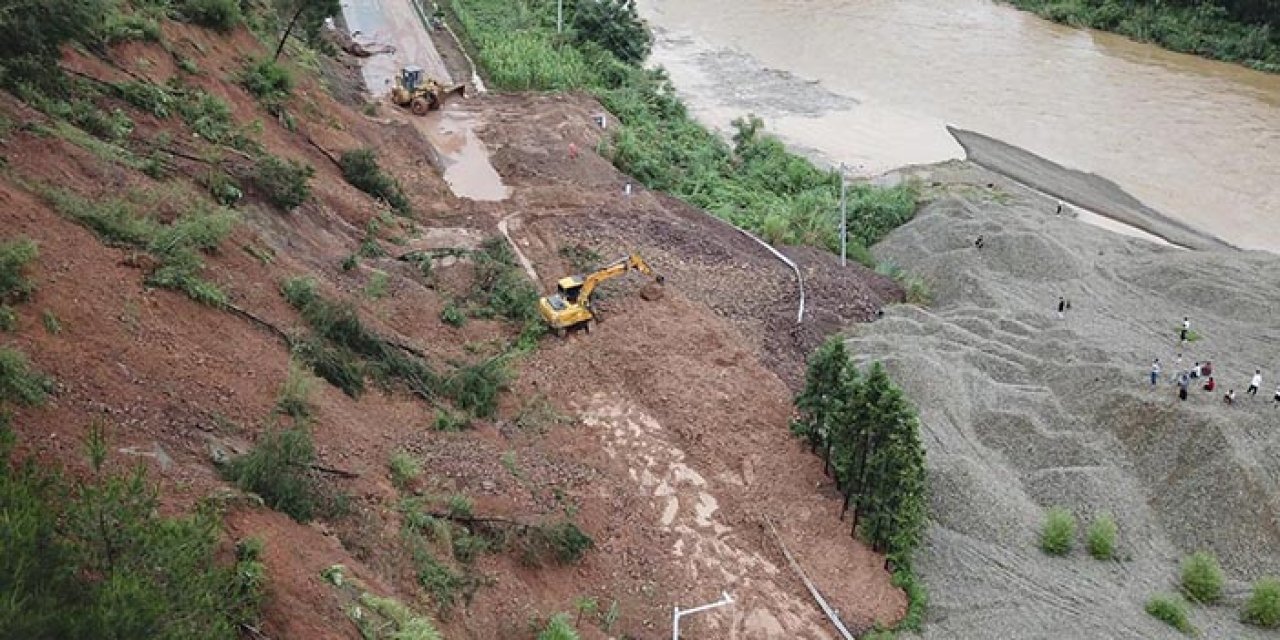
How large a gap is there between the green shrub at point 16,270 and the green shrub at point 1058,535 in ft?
56.6

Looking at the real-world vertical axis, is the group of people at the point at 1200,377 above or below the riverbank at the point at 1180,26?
below

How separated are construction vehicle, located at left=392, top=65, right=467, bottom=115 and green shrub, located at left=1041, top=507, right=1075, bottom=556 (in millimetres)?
28272

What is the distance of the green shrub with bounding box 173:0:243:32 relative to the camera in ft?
97.3

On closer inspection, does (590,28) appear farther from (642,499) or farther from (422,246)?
(642,499)

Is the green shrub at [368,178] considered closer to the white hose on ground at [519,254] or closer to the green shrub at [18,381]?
the white hose on ground at [519,254]

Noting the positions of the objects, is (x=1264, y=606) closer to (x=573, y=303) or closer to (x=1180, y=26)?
(x=573, y=303)

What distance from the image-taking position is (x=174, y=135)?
23203 millimetres

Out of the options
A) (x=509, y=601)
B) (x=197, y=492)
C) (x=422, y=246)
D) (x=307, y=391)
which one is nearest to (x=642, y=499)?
(x=509, y=601)

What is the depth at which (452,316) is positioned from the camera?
23.3 m

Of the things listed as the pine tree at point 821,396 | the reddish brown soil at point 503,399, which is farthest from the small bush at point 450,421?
the pine tree at point 821,396

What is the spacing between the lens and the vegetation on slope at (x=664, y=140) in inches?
1324

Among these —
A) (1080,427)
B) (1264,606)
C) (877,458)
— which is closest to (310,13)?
(877,458)

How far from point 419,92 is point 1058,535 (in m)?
29.3

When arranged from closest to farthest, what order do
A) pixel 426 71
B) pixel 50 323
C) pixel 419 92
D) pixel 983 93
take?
pixel 50 323
pixel 419 92
pixel 426 71
pixel 983 93
